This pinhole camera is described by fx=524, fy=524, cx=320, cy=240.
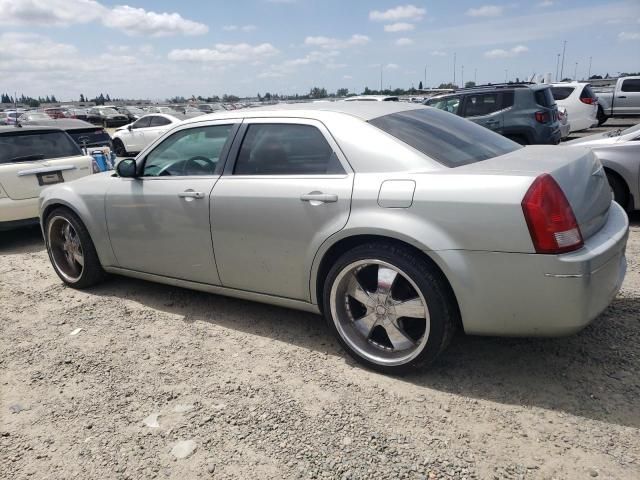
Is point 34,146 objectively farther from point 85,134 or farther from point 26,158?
point 85,134

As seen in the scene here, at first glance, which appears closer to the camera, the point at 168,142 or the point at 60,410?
the point at 60,410

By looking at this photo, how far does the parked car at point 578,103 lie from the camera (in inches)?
Answer: 595

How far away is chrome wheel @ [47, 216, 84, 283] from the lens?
479 centimetres

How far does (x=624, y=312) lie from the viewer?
3.62m

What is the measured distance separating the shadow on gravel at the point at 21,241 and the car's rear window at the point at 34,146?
1.07 metres

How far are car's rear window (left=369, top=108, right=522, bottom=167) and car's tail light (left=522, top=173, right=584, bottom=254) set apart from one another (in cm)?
55

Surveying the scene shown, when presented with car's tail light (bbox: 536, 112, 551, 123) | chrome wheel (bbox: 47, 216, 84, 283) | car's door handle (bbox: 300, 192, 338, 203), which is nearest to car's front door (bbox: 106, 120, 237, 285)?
chrome wheel (bbox: 47, 216, 84, 283)

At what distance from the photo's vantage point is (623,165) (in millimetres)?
5852

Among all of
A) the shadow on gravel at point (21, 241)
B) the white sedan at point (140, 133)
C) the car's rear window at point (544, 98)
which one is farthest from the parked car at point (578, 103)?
the shadow on gravel at point (21, 241)

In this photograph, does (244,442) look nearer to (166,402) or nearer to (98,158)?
(166,402)

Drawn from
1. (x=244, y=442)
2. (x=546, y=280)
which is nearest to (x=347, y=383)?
(x=244, y=442)

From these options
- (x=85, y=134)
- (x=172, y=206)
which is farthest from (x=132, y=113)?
(x=172, y=206)

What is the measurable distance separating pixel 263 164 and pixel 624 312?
2.68 m

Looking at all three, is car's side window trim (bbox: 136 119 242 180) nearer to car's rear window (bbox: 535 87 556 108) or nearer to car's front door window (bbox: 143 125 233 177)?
car's front door window (bbox: 143 125 233 177)
